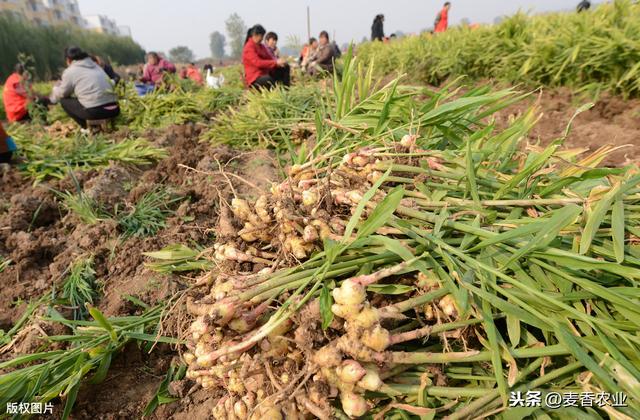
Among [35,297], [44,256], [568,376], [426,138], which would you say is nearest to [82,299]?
[35,297]

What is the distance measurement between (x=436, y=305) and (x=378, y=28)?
1480 centimetres

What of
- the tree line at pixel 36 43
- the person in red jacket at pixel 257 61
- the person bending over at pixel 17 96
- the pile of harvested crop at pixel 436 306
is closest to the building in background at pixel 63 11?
the tree line at pixel 36 43

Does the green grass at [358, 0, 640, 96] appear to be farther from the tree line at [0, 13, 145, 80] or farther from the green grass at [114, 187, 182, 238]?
the tree line at [0, 13, 145, 80]

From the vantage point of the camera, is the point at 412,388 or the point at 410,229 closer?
the point at 412,388

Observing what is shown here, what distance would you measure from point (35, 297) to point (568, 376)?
8.81ft

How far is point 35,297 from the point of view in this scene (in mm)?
2219

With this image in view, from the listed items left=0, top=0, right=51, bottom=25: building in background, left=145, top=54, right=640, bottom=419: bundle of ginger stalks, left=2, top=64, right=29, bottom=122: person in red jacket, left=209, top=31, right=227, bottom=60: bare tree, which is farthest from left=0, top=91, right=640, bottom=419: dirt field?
left=209, top=31, right=227, bottom=60: bare tree

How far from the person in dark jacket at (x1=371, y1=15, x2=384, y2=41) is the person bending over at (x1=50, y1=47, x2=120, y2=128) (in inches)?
429

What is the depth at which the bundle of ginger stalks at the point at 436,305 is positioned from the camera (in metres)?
1.00

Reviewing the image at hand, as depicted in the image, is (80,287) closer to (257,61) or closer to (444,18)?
(257,61)

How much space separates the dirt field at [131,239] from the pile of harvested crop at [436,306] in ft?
1.49

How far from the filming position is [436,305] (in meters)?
1.16

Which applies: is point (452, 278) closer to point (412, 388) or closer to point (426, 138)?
point (412, 388)

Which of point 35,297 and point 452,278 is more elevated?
point 452,278
